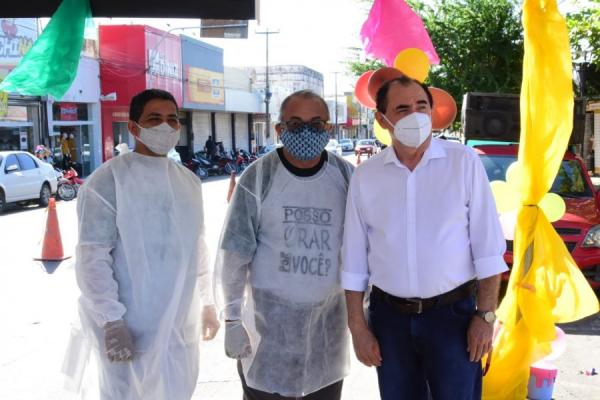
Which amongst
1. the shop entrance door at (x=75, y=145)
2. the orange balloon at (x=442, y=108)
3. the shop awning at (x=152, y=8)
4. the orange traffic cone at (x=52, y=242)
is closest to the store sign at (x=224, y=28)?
the shop awning at (x=152, y=8)

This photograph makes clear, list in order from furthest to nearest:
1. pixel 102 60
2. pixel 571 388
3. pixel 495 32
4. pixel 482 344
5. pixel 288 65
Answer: pixel 288 65 → pixel 102 60 → pixel 495 32 → pixel 571 388 → pixel 482 344

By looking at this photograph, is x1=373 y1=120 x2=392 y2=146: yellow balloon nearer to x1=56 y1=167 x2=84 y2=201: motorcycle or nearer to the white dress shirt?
the white dress shirt

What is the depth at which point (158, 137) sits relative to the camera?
2660 mm

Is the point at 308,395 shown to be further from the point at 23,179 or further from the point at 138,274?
the point at 23,179

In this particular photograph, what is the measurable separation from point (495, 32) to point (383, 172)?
11.5 metres

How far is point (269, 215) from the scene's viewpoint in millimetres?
2482

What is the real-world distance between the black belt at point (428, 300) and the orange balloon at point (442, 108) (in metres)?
1.07

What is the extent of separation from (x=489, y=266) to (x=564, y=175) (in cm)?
539

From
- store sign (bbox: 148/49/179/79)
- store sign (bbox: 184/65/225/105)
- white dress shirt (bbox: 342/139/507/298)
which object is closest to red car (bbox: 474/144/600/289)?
white dress shirt (bbox: 342/139/507/298)


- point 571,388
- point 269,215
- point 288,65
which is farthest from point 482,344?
point 288,65

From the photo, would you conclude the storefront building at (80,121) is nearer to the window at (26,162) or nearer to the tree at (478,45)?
the window at (26,162)

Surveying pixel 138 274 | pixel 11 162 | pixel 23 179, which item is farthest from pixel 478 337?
pixel 23 179

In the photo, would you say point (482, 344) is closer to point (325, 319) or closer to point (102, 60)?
point (325, 319)

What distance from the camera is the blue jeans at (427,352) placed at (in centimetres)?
228
